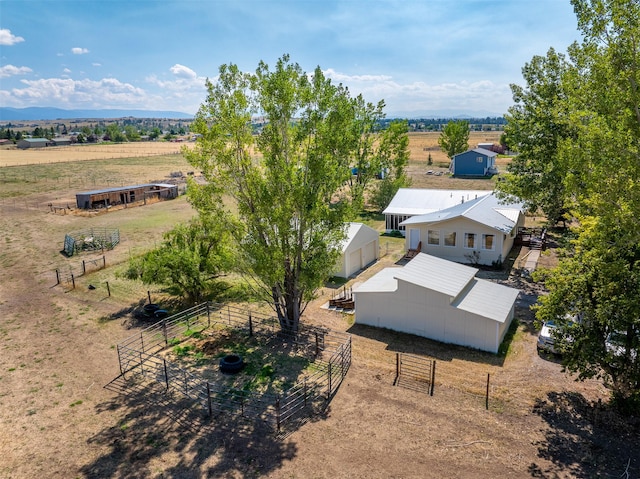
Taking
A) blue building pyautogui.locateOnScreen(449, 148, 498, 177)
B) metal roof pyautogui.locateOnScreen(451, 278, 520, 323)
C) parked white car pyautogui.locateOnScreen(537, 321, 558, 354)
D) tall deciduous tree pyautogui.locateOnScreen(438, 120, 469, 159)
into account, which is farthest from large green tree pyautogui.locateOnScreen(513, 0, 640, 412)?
tall deciduous tree pyautogui.locateOnScreen(438, 120, 469, 159)

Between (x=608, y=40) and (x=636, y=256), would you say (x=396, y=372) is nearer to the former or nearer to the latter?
(x=636, y=256)

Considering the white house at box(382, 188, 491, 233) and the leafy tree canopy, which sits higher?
the leafy tree canopy

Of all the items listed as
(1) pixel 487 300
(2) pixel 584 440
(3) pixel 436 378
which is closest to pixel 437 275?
(1) pixel 487 300

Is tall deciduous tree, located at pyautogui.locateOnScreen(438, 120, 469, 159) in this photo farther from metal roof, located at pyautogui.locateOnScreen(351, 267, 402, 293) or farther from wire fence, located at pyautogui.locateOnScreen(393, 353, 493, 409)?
wire fence, located at pyautogui.locateOnScreen(393, 353, 493, 409)

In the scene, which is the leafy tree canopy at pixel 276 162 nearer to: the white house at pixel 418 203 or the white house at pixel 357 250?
the white house at pixel 357 250

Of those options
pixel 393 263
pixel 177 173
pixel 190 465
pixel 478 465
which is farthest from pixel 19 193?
pixel 478 465

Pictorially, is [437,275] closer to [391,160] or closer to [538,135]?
[538,135]
